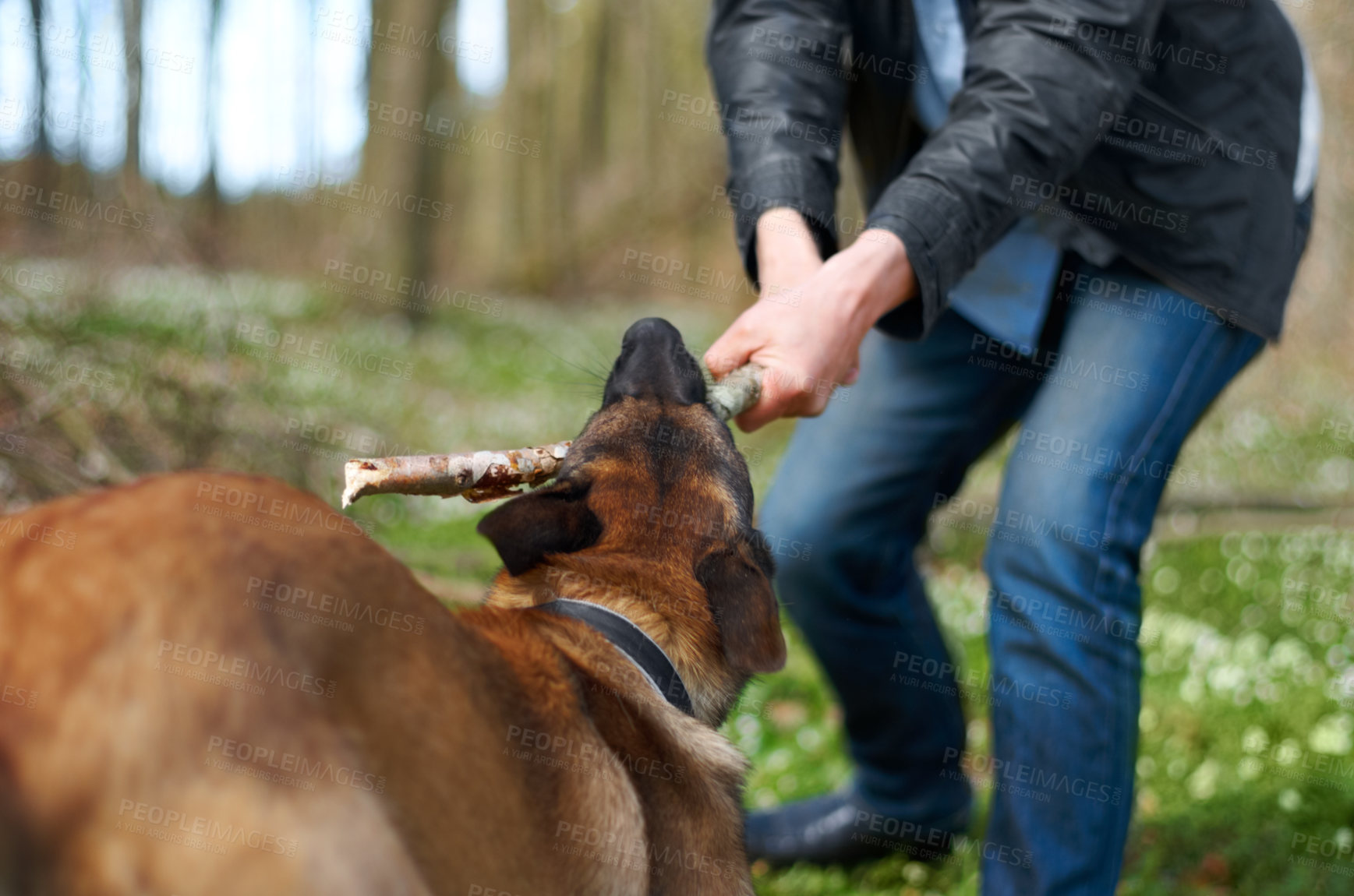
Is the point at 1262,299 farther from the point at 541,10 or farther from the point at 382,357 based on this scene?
the point at 541,10

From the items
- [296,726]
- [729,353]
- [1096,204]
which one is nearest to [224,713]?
[296,726]

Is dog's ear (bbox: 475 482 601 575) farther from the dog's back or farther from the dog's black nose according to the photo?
the dog's back

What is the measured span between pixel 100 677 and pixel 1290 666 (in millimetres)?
5490

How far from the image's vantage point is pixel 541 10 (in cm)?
2286

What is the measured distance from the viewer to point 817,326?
269 centimetres

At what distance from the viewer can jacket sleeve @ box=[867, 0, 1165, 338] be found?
2717 millimetres

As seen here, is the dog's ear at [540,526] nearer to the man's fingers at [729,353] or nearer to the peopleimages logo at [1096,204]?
the man's fingers at [729,353]

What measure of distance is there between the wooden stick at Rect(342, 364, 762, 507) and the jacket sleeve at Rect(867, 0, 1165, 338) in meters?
0.58

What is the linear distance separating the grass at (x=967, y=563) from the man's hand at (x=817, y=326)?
61 centimetres

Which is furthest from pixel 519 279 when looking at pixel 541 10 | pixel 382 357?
pixel 382 357

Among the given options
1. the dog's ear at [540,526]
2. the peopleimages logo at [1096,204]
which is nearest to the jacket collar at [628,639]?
the dog's ear at [540,526]

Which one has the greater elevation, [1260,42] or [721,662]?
[1260,42]

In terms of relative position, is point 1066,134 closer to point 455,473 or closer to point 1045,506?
point 1045,506

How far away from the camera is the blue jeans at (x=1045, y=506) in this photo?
9.08 feet
